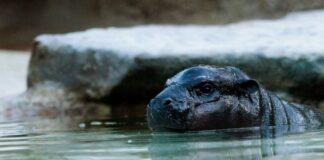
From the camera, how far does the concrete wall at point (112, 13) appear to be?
1005 cm

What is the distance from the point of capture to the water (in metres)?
2.69

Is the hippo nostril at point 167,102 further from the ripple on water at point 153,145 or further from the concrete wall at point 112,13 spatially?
the concrete wall at point 112,13

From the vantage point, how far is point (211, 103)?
Result: 3717 mm

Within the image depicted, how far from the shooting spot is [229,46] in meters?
5.79

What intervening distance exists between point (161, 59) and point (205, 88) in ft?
6.23

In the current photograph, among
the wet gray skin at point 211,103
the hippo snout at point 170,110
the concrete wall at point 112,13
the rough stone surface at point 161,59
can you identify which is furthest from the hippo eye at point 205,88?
the concrete wall at point 112,13

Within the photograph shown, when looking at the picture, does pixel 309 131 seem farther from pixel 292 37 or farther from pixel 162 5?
pixel 162 5

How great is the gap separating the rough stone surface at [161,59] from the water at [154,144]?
128cm

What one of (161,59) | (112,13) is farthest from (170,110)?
(112,13)

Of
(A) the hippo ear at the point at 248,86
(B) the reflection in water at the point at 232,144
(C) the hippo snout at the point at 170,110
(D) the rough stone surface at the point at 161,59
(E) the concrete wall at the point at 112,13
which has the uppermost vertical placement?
(E) the concrete wall at the point at 112,13

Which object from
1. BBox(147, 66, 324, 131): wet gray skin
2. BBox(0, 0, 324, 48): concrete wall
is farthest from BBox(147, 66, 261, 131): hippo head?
BBox(0, 0, 324, 48): concrete wall

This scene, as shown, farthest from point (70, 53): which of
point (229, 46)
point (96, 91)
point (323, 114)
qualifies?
point (323, 114)

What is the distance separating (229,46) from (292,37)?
2.09ft

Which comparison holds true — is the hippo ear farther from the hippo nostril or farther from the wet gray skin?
the hippo nostril
